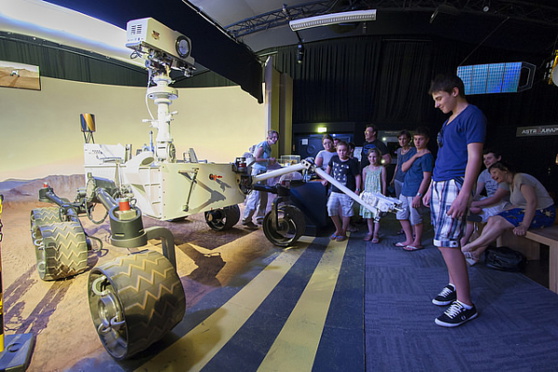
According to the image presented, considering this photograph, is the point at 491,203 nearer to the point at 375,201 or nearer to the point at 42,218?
the point at 375,201

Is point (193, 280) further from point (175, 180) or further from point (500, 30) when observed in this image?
point (500, 30)

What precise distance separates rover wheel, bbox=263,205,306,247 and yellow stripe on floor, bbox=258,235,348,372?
0.66m

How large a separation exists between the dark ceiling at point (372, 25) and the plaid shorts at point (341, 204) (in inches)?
142

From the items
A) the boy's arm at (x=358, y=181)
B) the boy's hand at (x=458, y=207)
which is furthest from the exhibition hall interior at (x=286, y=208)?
the boy's arm at (x=358, y=181)

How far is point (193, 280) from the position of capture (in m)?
2.48

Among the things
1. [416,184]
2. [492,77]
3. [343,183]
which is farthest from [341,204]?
[492,77]

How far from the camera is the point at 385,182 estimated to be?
3627 mm

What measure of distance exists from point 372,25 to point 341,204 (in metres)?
6.41

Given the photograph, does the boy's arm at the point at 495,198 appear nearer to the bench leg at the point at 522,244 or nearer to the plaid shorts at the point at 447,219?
the bench leg at the point at 522,244

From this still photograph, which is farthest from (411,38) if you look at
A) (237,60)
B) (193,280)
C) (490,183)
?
(193,280)

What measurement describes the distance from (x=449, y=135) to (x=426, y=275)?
1503 mm

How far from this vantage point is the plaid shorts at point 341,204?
→ 356 centimetres

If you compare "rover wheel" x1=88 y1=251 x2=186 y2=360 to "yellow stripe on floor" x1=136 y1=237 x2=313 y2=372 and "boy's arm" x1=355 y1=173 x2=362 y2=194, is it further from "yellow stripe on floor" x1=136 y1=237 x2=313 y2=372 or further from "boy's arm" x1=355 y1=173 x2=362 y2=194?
"boy's arm" x1=355 y1=173 x2=362 y2=194

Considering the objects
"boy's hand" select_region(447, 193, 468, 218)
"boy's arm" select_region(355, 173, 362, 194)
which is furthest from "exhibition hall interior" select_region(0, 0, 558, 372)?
"boy's arm" select_region(355, 173, 362, 194)
